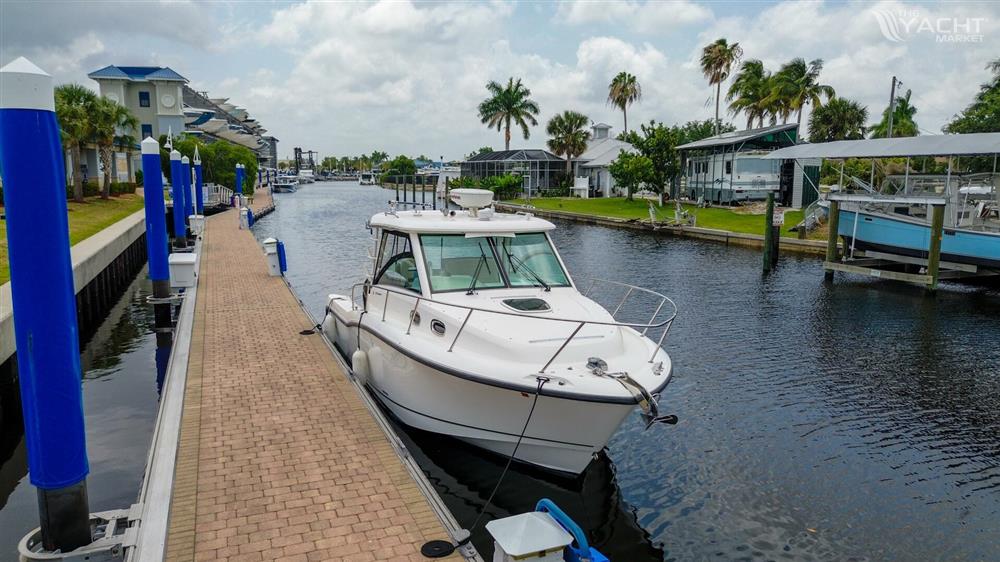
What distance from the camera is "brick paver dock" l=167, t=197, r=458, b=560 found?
5.45 meters

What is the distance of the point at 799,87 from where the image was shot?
168 ft

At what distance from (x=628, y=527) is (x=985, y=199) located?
→ 2168 cm

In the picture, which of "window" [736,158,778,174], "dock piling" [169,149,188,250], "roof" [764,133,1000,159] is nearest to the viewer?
"roof" [764,133,1000,159]

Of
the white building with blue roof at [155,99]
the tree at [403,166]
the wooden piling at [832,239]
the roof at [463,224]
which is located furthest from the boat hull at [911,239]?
the tree at [403,166]

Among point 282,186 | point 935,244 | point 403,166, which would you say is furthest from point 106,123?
point 403,166

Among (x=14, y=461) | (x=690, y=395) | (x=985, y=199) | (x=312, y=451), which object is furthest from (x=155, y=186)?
(x=985, y=199)

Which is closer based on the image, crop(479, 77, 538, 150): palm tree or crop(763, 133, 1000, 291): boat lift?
crop(763, 133, 1000, 291): boat lift

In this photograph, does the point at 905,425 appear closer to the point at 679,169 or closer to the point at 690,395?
the point at 690,395

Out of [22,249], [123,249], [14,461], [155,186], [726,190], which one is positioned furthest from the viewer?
[726,190]

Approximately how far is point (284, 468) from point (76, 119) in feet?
112

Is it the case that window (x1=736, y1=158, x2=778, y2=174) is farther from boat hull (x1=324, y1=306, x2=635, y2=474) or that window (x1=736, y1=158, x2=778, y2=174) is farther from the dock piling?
boat hull (x1=324, y1=306, x2=635, y2=474)

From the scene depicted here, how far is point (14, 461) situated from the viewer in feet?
29.2

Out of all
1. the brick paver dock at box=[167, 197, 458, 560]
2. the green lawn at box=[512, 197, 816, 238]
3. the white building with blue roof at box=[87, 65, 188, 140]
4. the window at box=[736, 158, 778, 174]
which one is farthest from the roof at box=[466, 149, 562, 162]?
the brick paver dock at box=[167, 197, 458, 560]

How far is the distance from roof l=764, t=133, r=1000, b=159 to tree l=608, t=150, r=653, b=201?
21071 mm
